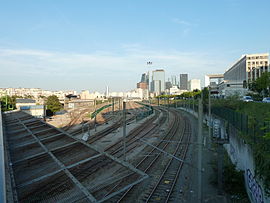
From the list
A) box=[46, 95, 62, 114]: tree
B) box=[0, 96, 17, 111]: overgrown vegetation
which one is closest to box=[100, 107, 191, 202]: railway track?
box=[0, 96, 17, 111]: overgrown vegetation

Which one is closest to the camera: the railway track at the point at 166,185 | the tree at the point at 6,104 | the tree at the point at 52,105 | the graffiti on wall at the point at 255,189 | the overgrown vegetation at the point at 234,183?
the graffiti on wall at the point at 255,189

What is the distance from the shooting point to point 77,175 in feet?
24.9

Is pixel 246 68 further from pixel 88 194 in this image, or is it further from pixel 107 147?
pixel 88 194

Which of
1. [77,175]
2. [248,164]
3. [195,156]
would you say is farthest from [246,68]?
[77,175]

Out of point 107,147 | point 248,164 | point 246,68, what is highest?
point 246,68

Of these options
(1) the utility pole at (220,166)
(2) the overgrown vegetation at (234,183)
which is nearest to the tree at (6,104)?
(2) the overgrown vegetation at (234,183)

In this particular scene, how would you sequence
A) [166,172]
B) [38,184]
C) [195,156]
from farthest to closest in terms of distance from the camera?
[195,156]
[166,172]
[38,184]

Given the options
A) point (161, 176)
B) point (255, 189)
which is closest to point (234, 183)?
point (255, 189)

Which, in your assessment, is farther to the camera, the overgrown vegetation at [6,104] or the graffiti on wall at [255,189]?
the overgrown vegetation at [6,104]

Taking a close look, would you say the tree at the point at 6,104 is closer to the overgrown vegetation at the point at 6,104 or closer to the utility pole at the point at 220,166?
the overgrown vegetation at the point at 6,104

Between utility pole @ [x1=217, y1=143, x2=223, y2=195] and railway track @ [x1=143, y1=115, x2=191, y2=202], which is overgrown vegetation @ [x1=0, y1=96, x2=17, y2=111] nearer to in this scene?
railway track @ [x1=143, y1=115, x2=191, y2=202]

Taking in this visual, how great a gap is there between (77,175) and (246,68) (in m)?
110

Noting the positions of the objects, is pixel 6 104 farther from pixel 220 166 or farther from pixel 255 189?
pixel 255 189

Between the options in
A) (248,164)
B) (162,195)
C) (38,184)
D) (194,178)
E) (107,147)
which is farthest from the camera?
(107,147)
